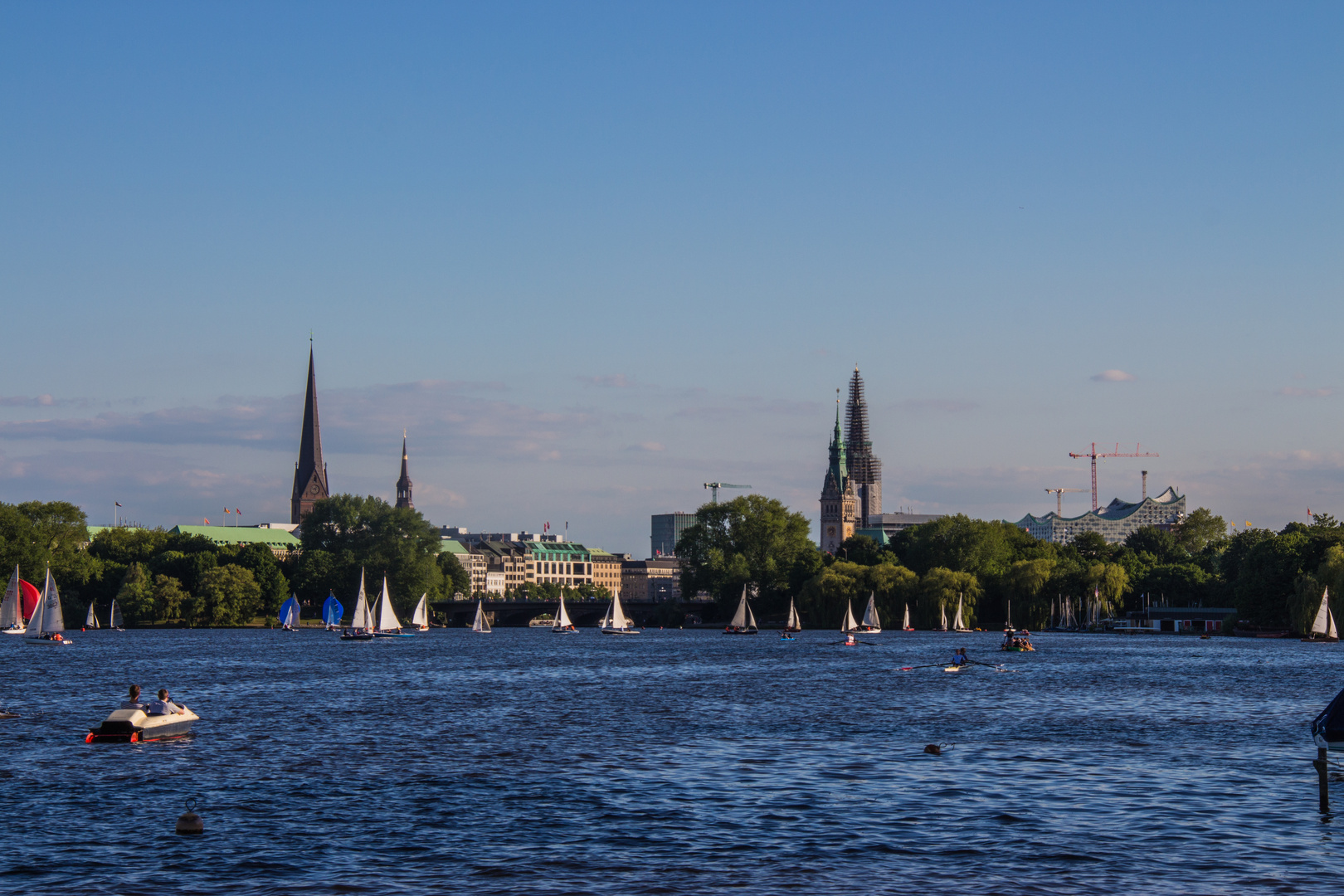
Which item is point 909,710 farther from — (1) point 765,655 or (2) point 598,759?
(1) point 765,655

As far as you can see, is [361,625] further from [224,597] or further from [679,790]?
[679,790]

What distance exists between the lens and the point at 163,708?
5097 cm

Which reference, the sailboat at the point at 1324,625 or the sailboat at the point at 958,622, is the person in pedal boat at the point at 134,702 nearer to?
the sailboat at the point at 1324,625

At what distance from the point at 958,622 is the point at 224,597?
9673 cm

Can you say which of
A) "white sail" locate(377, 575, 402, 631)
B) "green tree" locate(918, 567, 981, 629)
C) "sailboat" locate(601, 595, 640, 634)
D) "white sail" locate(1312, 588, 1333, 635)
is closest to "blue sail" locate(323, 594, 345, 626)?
"white sail" locate(377, 575, 402, 631)

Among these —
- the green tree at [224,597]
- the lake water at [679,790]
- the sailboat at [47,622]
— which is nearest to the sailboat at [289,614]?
the green tree at [224,597]

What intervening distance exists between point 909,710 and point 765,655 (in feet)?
182

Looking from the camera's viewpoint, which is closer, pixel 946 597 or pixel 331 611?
pixel 331 611

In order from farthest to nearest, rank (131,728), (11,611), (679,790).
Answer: (11,611) → (131,728) → (679,790)

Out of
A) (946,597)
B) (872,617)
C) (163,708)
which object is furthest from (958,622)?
(163,708)

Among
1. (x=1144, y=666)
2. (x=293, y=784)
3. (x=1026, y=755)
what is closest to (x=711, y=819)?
(x=293, y=784)

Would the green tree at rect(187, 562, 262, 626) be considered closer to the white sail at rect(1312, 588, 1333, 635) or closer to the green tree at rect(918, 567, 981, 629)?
the green tree at rect(918, 567, 981, 629)

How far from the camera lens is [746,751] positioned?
4809cm

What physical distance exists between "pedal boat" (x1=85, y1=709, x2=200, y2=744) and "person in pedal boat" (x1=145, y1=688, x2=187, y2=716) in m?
0.21
